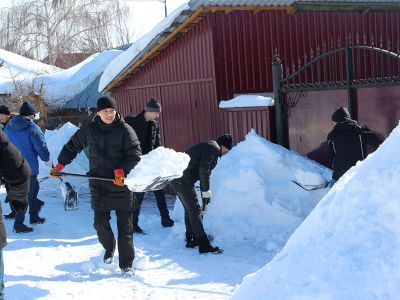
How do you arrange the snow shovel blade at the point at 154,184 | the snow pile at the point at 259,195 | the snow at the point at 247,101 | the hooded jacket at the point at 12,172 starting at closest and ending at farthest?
the hooded jacket at the point at 12,172
the snow shovel blade at the point at 154,184
the snow pile at the point at 259,195
the snow at the point at 247,101

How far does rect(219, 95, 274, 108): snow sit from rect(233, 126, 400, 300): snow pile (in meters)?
5.49

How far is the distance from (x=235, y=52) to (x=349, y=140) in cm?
396

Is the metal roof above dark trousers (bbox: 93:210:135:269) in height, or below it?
above

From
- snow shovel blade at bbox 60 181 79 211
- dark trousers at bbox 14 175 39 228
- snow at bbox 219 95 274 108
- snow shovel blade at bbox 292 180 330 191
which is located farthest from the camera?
snow shovel blade at bbox 60 181 79 211

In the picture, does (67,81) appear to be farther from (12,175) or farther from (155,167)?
(12,175)

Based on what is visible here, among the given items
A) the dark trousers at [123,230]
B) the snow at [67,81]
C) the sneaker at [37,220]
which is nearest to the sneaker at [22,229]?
the sneaker at [37,220]

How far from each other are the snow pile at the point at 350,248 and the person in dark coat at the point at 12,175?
1.75 metres

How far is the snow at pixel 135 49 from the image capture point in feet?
33.9

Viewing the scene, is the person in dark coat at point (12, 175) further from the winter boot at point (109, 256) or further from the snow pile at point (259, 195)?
the snow pile at point (259, 195)

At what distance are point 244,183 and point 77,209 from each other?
327 cm

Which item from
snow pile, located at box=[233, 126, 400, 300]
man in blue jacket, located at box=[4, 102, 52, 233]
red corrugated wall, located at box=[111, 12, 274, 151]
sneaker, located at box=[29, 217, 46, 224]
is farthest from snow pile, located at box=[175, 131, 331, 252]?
snow pile, located at box=[233, 126, 400, 300]

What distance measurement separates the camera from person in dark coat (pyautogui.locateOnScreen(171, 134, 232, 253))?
6.59m

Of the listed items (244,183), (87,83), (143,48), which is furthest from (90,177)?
(87,83)

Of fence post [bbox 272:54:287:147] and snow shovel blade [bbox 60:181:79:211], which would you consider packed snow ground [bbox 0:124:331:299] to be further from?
fence post [bbox 272:54:287:147]
